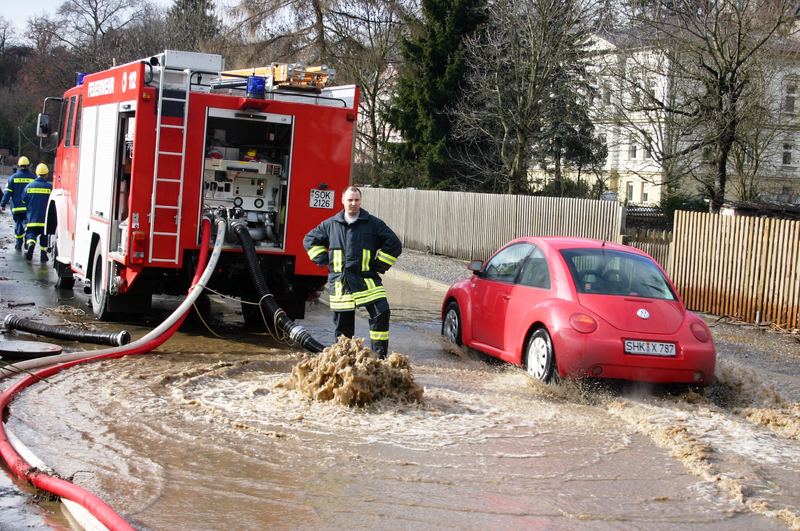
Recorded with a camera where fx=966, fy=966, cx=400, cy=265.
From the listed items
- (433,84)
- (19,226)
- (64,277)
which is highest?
(433,84)

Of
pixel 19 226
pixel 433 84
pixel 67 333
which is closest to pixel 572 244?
pixel 67 333

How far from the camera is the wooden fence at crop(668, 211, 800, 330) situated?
1441cm

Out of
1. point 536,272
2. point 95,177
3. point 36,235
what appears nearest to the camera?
point 536,272

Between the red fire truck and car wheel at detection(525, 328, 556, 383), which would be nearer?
car wheel at detection(525, 328, 556, 383)

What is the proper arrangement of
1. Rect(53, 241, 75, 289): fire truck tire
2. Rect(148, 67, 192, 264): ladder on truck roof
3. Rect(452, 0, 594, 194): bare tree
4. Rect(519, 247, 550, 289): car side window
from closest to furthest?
Rect(519, 247, 550, 289): car side window < Rect(148, 67, 192, 264): ladder on truck roof < Rect(53, 241, 75, 289): fire truck tire < Rect(452, 0, 594, 194): bare tree

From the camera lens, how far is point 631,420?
7895 mm

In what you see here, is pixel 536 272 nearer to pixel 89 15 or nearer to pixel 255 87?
pixel 255 87

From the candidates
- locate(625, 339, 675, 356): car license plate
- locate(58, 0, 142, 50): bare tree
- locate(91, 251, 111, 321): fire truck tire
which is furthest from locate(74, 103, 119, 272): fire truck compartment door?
locate(58, 0, 142, 50): bare tree

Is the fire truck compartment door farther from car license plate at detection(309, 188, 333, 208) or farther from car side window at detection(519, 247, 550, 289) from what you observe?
car side window at detection(519, 247, 550, 289)

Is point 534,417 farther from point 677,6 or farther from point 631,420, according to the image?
point 677,6

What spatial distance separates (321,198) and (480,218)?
14.3 metres

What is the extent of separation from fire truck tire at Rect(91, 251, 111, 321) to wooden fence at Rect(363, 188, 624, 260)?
420 inches

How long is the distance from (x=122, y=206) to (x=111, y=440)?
19.1ft

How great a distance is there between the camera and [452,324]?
37.9 feet
